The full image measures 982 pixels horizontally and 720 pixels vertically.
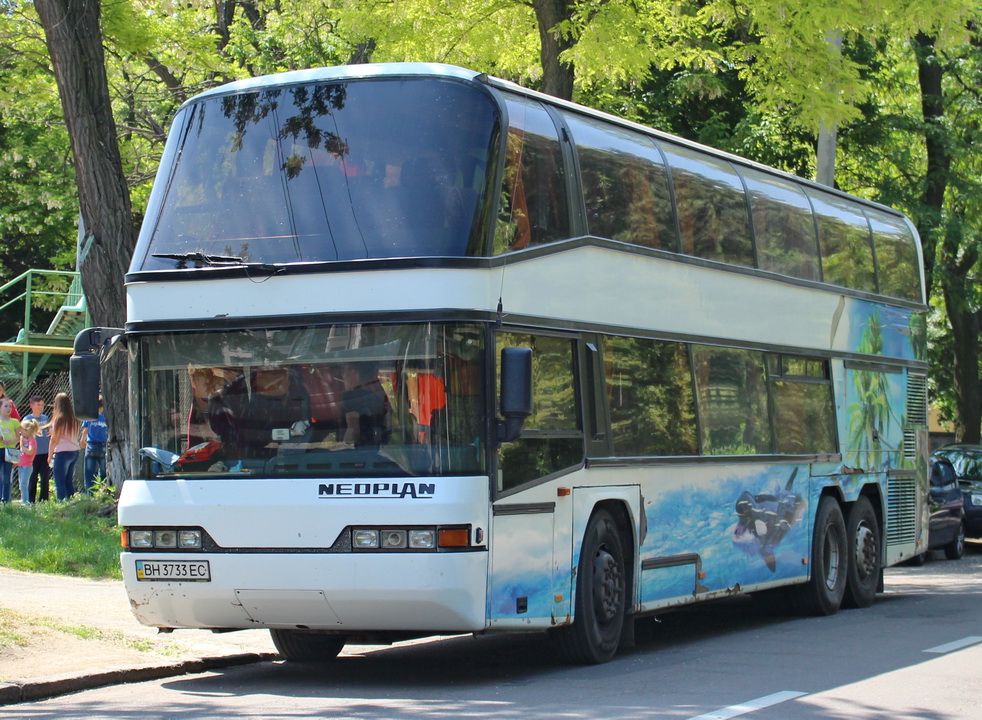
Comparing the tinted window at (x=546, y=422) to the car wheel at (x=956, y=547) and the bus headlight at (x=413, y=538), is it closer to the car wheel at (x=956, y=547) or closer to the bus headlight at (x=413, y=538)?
the bus headlight at (x=413, y=538)

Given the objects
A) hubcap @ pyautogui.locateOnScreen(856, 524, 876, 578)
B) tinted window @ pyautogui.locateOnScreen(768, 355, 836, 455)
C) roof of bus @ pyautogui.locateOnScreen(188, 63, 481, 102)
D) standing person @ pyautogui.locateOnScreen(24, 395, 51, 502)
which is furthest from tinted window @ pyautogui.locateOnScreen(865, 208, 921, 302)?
standing person @ pyautogui.locateOnScreen(24, 395, 51, 502)

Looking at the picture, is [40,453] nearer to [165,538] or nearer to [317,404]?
[165,538]

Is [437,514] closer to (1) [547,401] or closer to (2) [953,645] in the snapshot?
(1) [547,401]

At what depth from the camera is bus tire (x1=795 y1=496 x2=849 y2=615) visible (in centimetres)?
1405

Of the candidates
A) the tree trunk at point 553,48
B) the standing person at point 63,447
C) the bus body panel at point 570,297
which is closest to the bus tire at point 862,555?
the bus body panel at point 570,297

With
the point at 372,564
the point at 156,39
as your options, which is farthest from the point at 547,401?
the point at 156,39

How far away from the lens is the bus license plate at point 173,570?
8844 millimetres

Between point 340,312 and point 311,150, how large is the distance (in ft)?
3.89

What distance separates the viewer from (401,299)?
28.5 feet

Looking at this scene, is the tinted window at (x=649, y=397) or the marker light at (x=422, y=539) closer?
the marker light at (x=422, y=539)

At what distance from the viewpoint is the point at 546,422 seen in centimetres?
958

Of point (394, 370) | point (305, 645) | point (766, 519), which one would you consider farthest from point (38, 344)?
point (394, 370)

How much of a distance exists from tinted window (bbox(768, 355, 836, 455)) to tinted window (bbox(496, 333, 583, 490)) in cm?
385

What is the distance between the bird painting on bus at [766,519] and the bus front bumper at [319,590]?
4426mm
